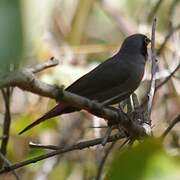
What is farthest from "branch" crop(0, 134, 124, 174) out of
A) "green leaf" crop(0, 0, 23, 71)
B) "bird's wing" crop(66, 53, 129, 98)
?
"green leaf" crop(0, 0, 23, 71)

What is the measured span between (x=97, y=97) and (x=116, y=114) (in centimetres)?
129

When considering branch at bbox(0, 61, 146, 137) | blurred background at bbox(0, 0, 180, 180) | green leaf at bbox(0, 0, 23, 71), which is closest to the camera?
green leaf at bbox(0, 0, 23, 71)

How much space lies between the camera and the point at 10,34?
0.55 meters

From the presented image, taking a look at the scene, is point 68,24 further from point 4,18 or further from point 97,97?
point 4,18

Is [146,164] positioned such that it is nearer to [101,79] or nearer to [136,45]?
[101,79]

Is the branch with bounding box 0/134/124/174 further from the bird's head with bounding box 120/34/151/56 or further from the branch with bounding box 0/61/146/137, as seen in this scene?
the bird's head with bounding box 120/34/151/56

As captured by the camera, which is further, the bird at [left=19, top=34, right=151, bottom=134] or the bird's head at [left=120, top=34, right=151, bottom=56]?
the bird's head at [left=120, top=34, right=151, bottom=56]

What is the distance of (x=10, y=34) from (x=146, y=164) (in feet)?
0.75

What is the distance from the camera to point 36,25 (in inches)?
24.6

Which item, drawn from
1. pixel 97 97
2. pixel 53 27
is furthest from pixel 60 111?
pixel 53 27

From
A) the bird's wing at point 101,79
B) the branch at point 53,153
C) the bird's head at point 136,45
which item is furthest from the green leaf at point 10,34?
the bird's head at point 136,45

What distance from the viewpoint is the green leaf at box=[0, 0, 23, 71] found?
544 mm

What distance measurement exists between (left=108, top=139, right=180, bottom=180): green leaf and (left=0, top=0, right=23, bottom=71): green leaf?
187 millimetres

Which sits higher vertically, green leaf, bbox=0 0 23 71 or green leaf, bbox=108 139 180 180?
green leaf, bbox=0 0 23 71
